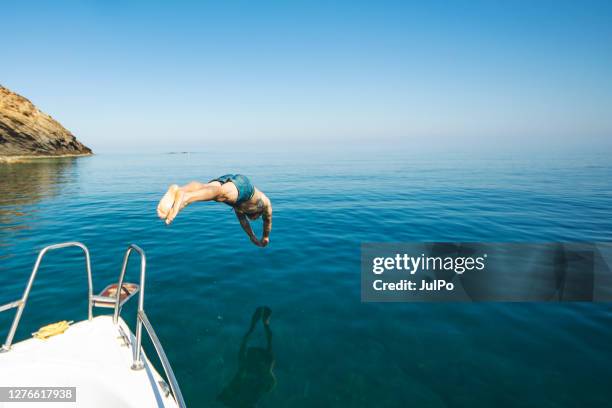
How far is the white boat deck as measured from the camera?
3762 mm

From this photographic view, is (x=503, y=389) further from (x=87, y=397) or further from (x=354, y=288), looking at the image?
(x=87, y=397)

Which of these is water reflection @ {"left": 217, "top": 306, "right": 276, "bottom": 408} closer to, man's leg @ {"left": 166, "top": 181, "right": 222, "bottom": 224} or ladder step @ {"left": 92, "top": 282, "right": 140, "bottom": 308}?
ladder step @ {"left": 92, "top": 282, "right": 140, "bottom": 308}

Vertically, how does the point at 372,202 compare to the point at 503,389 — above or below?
above

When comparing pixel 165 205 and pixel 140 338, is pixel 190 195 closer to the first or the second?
pixel 165 205

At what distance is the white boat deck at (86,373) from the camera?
376 cm

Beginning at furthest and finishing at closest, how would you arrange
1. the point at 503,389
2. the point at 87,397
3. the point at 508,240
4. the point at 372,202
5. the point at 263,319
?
the point at 372,202 < the point at 508,240 < the point at 263,319 < the point at 503,389 < the point at 87,397

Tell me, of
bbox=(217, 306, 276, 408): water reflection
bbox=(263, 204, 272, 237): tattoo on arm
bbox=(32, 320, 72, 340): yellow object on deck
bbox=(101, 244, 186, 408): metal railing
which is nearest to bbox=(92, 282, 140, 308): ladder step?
bbox=(101, 244, 186, 408): metal railing

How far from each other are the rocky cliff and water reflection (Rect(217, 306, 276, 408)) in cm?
8851

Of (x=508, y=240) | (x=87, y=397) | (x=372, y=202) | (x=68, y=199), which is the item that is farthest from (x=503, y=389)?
(x=68, y=199)

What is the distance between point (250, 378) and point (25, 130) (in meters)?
92.1

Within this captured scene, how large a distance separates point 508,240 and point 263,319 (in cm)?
1159

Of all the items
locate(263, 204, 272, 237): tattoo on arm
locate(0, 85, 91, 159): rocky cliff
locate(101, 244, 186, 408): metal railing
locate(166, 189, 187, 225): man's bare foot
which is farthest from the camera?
locate(0, 85, 91, 159): rocky cliff

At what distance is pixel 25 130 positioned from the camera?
6800 centimetres

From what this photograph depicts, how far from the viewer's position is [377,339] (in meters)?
6.51
